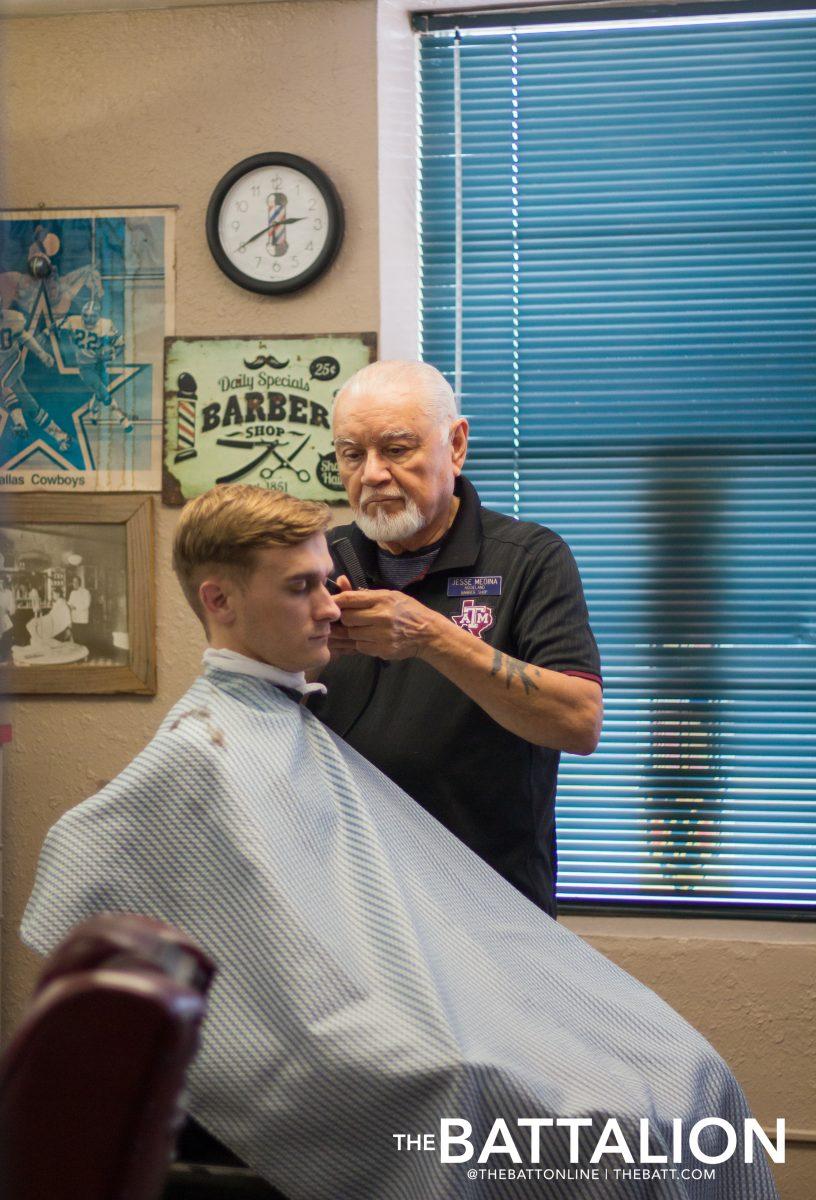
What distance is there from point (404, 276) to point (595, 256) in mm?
455

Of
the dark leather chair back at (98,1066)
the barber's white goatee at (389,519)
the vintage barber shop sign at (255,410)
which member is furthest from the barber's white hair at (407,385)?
the dark leather chair back at (98,1066)

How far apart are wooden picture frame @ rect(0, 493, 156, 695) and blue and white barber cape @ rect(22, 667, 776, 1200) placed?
1299mm

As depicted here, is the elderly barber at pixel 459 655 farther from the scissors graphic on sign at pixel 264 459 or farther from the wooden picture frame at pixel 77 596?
the wooden picture frame at pixel 77 596

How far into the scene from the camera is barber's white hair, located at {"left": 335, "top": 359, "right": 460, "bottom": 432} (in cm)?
184

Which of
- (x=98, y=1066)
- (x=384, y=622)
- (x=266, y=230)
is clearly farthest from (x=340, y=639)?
(x=266, y=230)

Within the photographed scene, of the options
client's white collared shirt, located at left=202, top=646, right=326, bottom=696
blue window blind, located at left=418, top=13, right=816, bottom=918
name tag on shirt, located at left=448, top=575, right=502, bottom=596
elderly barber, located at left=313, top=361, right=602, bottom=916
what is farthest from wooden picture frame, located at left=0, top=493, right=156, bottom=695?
client's white collared shirt, located at left=202, top=646, right=326, bottom=696

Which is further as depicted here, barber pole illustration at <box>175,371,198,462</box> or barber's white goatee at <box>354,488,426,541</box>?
barber pole illustration at <box>175,371,198,462</box>

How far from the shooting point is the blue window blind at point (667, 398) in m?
2.64

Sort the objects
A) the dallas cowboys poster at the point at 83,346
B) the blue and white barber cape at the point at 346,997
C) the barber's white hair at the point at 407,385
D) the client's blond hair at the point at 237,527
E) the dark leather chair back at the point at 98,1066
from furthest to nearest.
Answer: the dallas cowboys poster at the point at 83,346 → the barber's white hair at the point at 407,385 → the client's blond hair at the point at 237,527 → the blue and white barber cape at the point at 346,997 → the dark leather chair back at the point at 98,1066

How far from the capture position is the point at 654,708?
8.71 ft

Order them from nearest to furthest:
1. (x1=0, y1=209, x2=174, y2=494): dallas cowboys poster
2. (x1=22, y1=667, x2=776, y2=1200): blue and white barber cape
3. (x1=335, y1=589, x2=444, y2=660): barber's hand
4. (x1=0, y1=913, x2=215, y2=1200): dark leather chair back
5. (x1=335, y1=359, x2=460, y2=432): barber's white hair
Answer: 1. (x1=0, y1=913, x2=215, y2=1200): dark leather chair back
2. (x1=22, y1=667, x2=776, y2=1200): blue and white barber cape
3. (x1=335, y1=589, x2=444, y2=660): barber's hand
4. (x1=335, y1=359, x2=460, y2=432): barber's white hair
5. (x1=0, y1=209, x2=174, y2=494): dallas cowboys poster

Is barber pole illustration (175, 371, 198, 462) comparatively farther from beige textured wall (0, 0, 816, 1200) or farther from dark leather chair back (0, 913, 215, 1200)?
dark leather chair back (0, 913, 215, 1200)

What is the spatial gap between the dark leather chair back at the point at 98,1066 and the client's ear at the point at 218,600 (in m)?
0.87

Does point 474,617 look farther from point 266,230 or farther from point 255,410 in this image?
point 266,230
